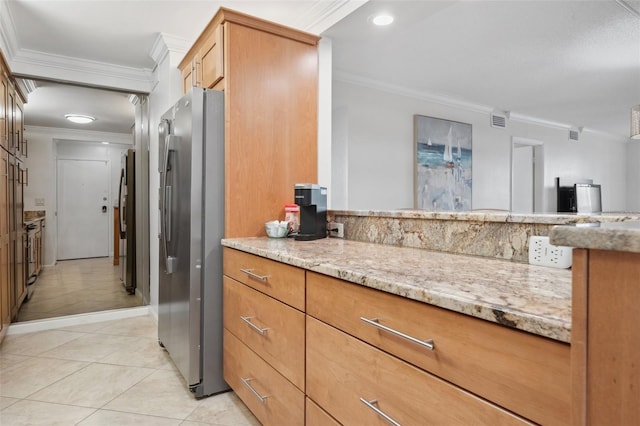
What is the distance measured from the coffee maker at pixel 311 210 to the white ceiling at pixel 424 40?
1076mm

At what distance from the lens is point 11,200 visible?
310 cm

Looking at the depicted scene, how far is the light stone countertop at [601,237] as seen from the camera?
1.65ft

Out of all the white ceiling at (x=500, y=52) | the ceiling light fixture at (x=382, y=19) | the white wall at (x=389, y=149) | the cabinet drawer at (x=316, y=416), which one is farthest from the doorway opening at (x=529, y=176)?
the cabinet drawer at (x=316, y=416)

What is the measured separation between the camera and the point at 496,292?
879mm

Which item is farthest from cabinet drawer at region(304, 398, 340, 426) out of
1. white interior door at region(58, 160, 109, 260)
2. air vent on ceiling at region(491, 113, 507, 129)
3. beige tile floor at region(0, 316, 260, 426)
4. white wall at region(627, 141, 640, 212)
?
white wall at region(627, 141, 640, 212)

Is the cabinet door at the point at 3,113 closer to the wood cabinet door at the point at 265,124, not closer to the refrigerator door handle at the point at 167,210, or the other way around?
the refrigerator door handle at the point at 167,210

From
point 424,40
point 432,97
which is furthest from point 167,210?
point 432,97

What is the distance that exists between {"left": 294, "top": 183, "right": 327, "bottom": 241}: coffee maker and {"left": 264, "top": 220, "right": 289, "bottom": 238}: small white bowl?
9 cm

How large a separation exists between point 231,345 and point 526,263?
4.83 ft

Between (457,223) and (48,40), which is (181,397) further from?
(48,40)

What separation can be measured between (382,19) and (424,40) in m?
1.08

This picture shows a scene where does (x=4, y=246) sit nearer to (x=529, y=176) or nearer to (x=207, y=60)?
(x=207, y=60)

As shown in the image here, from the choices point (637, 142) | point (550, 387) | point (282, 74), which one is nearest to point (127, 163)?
point (282, 74)

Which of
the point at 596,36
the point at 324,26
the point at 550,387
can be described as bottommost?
the point at 550,387
